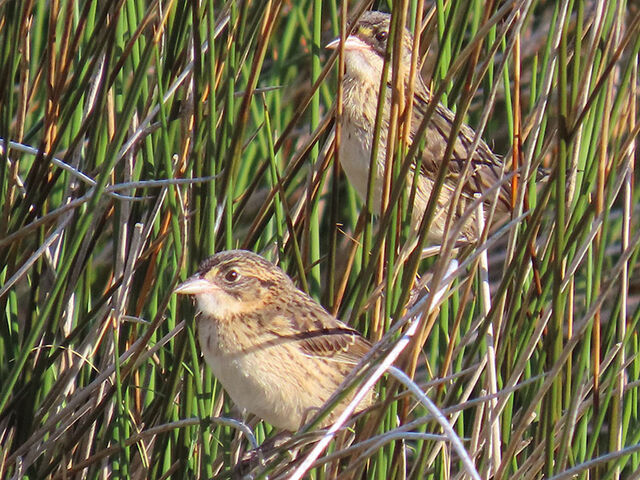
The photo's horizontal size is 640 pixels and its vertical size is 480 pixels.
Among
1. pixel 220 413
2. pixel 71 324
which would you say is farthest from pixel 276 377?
pixel 71 324

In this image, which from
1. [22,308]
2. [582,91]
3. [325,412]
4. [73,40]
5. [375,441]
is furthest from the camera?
[22,308]

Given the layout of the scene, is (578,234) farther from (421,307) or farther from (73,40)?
(73,40)

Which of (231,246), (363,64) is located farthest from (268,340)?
(363,64)

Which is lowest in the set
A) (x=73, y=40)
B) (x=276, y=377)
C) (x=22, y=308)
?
(x=22, y=308)

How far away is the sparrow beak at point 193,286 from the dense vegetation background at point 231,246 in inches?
1.9

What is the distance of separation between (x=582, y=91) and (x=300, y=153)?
0.84m

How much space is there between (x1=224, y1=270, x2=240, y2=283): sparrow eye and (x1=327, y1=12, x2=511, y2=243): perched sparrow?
2.25ft

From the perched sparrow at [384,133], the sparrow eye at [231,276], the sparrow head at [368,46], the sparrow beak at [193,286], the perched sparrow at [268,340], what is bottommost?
the perched sparrow at [268,340]

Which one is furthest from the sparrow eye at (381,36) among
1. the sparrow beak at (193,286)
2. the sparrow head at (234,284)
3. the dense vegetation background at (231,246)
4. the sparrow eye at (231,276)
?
the sparrow beak at (193,286)

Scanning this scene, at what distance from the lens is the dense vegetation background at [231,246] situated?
2.54 meters

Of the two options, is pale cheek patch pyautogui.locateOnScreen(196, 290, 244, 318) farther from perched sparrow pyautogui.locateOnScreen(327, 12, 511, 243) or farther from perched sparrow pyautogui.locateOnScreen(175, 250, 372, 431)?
perched sparrow pyautogui.locateOnScreen(327, 12, 511, 243)

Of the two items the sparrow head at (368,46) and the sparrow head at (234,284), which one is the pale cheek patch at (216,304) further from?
the sparrow head at (368,46)

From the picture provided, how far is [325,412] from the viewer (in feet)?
7.05

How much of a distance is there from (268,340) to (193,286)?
0.37 m
